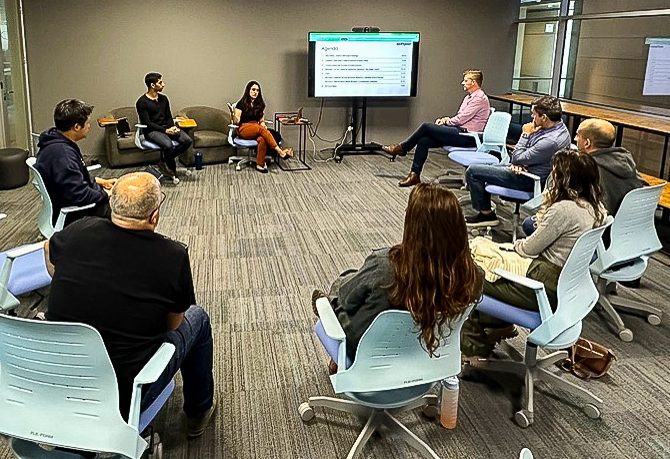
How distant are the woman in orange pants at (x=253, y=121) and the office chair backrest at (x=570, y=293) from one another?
205 inches

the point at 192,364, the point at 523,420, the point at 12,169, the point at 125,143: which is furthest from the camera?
the point at 125,143

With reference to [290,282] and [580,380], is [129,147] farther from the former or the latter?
[580,380]

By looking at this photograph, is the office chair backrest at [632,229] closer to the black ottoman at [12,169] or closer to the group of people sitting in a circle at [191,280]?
the group of people sitting in a circle at [191,280]

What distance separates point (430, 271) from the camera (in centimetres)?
209

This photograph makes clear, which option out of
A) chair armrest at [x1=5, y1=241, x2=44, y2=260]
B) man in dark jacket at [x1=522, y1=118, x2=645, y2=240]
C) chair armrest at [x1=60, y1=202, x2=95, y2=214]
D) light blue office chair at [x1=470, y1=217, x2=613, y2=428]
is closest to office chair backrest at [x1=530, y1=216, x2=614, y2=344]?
light blue office chair at [x1=470, y1=217, x2=613, y2=428]

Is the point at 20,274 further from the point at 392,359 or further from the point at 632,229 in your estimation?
the point at 632,229

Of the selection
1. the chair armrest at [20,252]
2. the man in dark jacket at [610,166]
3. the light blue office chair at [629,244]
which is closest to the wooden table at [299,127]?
Result: the man in dark jacket at [610,166]

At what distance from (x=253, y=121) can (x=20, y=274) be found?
460 centimetres

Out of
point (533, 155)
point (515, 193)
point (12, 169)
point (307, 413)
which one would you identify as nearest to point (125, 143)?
point (12, 169)

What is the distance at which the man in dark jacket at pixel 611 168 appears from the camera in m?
3.53

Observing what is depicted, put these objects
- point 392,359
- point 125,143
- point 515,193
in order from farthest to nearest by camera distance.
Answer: point 125,143 < point 515,193 < point 392,359

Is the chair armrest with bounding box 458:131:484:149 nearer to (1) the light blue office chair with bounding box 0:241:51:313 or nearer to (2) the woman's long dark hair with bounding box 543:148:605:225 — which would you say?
(2) the woman's long dark hair with bounding box 543:148:605:225

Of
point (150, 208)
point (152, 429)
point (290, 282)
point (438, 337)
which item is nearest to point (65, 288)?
point (150, 208)

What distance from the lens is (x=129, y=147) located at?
727cm
